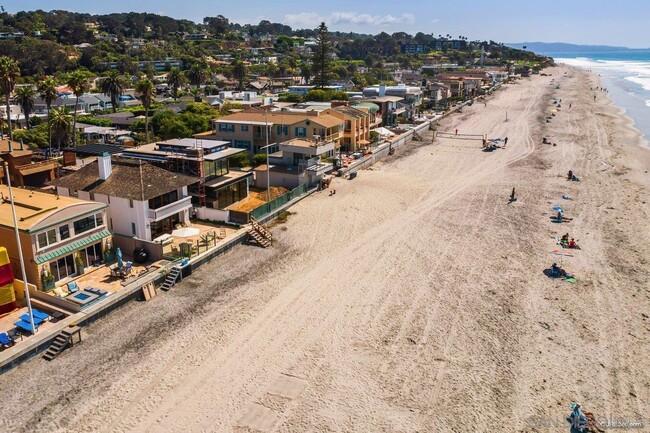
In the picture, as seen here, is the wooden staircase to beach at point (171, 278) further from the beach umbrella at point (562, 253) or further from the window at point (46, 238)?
the beach umbrella at point (562, 253)

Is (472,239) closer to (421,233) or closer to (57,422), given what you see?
(421,233)

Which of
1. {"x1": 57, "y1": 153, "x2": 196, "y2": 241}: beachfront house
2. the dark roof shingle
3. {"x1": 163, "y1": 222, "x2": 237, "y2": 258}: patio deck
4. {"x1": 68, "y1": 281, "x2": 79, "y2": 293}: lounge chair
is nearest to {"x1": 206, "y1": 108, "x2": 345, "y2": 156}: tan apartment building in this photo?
{"x1": 163, "y1": 222, "x2": 237, "y2": 258}: patio deck

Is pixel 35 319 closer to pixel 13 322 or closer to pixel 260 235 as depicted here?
pixel 13 322

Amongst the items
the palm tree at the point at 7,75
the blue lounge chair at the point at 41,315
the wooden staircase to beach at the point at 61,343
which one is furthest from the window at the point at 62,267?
the palm tree at the point at 7,75

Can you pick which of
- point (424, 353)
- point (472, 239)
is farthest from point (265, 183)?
point (424, 353)

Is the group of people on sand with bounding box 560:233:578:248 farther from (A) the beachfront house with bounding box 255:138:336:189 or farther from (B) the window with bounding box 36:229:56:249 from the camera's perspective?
(B) the window with bounding box 36:229:56:249
